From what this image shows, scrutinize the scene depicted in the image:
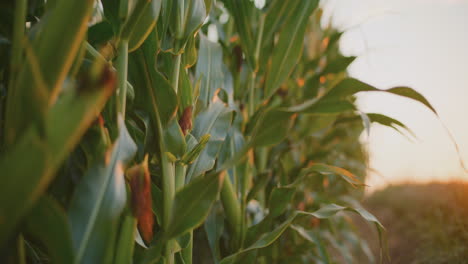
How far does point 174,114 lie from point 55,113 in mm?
219

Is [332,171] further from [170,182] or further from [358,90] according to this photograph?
[170,182]

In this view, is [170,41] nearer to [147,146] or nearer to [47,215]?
[147,146]

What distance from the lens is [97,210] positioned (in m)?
0.31

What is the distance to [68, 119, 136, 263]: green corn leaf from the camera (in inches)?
11.8

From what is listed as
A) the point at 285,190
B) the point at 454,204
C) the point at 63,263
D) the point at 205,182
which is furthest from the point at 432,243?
the point at 63,263

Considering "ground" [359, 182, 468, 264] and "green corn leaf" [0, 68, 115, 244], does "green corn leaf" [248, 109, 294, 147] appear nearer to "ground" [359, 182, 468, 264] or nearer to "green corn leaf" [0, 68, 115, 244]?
"green corn leaf" [0, 68, 115, 244]

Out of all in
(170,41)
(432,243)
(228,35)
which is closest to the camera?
(170,41)

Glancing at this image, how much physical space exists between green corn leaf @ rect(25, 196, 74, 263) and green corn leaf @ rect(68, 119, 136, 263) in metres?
0.03

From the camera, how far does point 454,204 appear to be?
4.37ft

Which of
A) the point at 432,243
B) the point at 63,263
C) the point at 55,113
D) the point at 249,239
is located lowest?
the point at 432,243

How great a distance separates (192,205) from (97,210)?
0.10 meters

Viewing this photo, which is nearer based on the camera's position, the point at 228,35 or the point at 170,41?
the point at 170,41

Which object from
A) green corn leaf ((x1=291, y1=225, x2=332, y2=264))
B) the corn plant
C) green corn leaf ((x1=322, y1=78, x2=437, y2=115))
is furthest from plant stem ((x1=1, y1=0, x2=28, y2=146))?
green corn leaf ((x1=291, y1=225, x2=332, y2=264))

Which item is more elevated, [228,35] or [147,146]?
[228,35]
